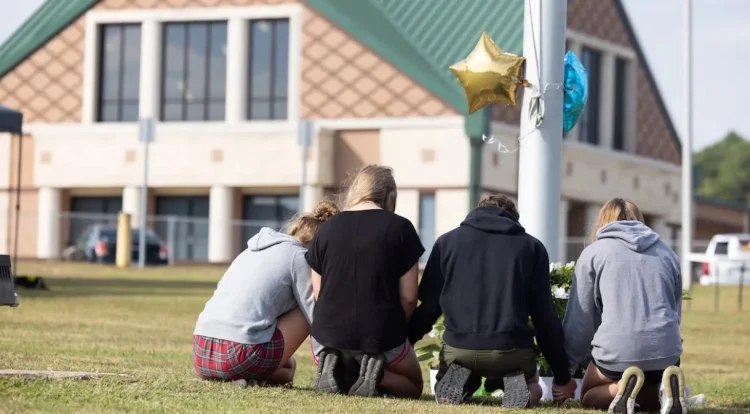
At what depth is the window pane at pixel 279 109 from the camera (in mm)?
45812

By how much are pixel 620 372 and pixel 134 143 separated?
39.0m

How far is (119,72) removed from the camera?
1870 inches

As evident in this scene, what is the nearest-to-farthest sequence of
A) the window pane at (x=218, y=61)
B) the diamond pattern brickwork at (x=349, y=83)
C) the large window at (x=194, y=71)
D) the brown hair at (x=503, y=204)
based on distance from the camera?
1. the brown hair at (x=503, y=204)
2. the diamond pattern brickwork at (x=349, y=83)
3. the window pane at (x=218, y=61)
4. the large window at (x=194, y=71)

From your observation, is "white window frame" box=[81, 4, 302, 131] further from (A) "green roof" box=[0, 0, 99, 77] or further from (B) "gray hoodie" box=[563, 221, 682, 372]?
(B) "gray hoodie" box=[563, 221, 682, 372]

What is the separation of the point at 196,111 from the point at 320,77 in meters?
4.79

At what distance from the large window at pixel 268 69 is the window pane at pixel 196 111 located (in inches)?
63.1

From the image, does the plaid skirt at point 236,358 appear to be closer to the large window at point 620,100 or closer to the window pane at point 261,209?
the window pane at point 261,209

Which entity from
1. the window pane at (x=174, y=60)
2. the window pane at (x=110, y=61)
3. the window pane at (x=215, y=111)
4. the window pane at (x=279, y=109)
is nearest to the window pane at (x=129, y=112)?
the window pane at (x=110, y=61)

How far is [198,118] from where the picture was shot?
153ft

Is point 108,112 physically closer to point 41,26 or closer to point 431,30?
point 41,26

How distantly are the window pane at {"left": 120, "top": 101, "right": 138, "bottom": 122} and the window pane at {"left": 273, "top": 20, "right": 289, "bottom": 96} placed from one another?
194 inches

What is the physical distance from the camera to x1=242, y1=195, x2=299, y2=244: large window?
45.9 metres

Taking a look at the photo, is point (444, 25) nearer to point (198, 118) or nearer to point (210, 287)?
point (198, 118)

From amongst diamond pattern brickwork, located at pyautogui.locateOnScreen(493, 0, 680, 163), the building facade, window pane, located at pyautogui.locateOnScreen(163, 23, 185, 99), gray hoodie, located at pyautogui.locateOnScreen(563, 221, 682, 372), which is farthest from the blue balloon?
window pane, located at pyautogui.locateOnScreen(163, 23, 185, 99)
